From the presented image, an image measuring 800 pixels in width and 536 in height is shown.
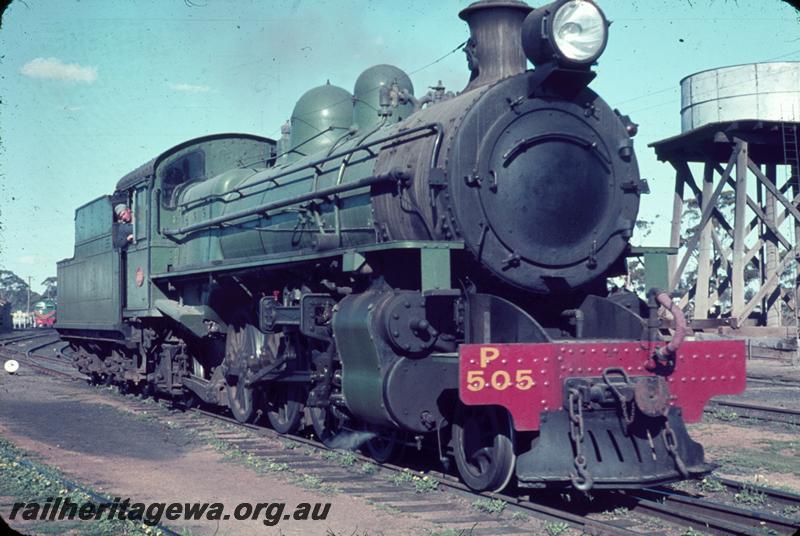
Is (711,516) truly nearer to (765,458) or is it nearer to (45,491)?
(765,458)

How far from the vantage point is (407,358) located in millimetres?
7293

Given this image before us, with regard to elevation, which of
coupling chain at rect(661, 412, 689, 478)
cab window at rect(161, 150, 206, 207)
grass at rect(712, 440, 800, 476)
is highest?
cab window at rect(161, 150, 206, 207)

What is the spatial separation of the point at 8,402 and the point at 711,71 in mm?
17786

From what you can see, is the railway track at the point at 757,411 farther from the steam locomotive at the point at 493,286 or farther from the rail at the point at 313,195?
the rail at the point at 313,195

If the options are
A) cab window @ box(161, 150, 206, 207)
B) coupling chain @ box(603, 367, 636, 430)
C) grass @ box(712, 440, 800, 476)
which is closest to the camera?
coupling chain @ box(603, 367, 636, 430)

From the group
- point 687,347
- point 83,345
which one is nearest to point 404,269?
point 687,347

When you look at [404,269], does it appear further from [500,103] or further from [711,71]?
[711,71]

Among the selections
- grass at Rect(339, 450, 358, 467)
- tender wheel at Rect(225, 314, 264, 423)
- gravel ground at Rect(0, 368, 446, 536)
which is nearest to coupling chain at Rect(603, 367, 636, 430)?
gravel ground at Rect(0, 368, 446, 536)

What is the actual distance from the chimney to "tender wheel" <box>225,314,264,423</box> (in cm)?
427

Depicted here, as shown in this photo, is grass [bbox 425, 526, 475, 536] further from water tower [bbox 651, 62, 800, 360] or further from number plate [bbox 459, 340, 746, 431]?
water tower [bbox 651, 62, 800, 360]

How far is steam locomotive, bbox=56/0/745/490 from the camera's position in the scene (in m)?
6.66

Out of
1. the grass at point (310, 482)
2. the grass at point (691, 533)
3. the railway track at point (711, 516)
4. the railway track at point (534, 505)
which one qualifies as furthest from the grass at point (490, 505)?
the grass at point (310, 482)

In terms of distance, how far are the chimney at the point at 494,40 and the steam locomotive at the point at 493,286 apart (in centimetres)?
2

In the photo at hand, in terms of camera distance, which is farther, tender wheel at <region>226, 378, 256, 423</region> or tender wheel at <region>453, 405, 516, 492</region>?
tender wheel at <region>226, 378, 256, 423</region>
